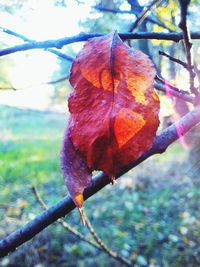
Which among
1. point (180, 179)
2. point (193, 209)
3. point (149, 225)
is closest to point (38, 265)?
point (149, 225)

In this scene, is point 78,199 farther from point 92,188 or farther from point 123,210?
point 123,210

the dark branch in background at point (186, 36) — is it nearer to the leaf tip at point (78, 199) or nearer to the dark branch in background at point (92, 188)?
the dark branch in background at point (92, 188)

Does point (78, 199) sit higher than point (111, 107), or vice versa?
point (111, 107)

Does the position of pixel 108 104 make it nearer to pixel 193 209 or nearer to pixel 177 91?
pixel 177 91

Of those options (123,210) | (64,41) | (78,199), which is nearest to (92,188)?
(78,199)

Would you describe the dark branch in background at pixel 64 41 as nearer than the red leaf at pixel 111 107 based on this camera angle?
No

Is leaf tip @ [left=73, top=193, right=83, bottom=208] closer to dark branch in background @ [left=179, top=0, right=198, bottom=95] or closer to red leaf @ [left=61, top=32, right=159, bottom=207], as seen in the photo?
red leaf @ [left=61, top=32, right=159, bottom=207]

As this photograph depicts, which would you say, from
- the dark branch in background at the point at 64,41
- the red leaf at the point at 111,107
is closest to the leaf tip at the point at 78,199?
the red leaf at the point at 111,107
